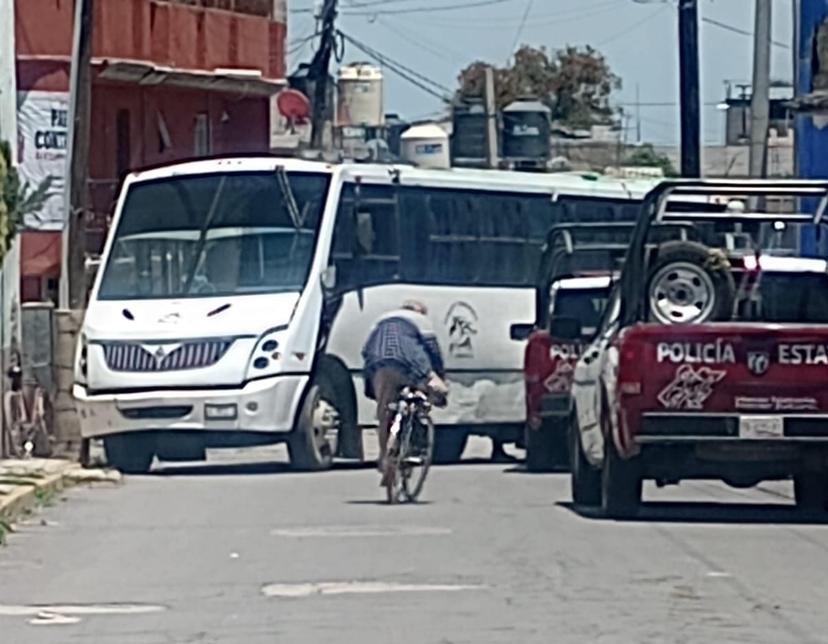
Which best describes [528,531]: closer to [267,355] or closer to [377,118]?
[267,355]

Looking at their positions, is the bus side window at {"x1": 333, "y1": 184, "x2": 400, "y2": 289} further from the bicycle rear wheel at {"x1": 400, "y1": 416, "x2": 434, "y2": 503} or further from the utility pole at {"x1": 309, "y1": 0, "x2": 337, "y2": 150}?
the utility pole at {"x1": 309, "y1": 0, "x2": 337, "y2": 150}

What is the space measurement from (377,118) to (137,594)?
51437 mm

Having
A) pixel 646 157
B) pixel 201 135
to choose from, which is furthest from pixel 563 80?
pixel 201 135

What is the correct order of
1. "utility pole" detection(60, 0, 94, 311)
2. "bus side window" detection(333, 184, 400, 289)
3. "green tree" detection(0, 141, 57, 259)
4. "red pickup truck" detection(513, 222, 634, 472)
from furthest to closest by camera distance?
"utility pole" detection(60, 0, 94, 311)
"bus side window" detection(333, 184, 400, 289)
"red pickup truck" detection(513, 222, 634, 472)
"green tree" detection(0, 141, 57, 259)

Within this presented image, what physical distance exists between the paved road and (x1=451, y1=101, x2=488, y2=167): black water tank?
37087 mm

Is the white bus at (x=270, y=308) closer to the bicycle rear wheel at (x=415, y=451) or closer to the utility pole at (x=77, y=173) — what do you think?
the utility pole at (x=77, y=173)

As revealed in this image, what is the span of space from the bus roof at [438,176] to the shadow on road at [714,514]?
6521 millimetres

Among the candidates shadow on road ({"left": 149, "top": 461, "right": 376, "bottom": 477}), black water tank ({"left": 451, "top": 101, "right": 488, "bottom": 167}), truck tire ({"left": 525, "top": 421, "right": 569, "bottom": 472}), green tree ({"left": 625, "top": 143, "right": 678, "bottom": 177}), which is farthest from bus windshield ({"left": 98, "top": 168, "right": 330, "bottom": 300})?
green tree ({"left": 625, "top": 143, "right": 678, "bottom": 177})

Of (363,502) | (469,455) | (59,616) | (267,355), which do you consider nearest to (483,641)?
(59,616)

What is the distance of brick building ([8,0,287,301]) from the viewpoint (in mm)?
39156

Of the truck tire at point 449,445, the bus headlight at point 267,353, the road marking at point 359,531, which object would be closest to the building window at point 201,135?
the truck tire at point 449,445

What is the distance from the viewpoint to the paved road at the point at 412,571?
12.3m

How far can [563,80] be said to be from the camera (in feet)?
296

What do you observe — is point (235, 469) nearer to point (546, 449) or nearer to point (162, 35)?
point (546, 449)
